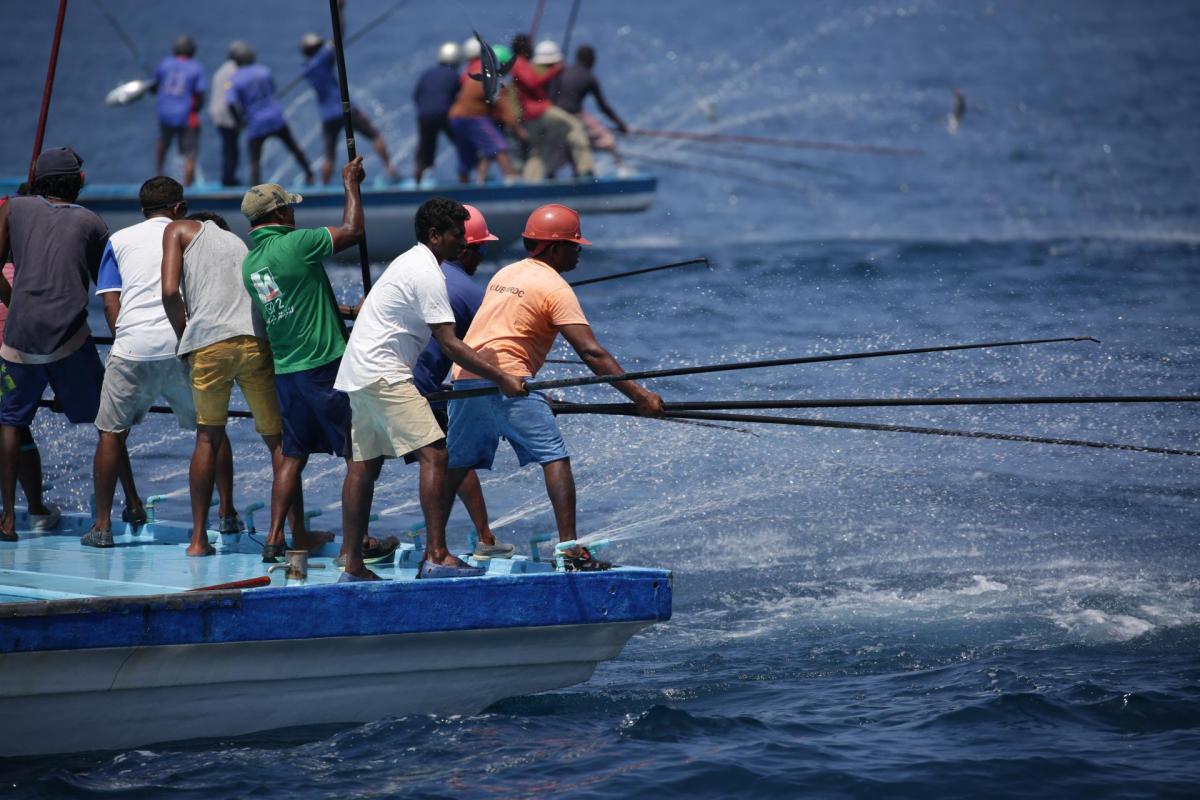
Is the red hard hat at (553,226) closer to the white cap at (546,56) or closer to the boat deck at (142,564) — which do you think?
the boat deck at (142,564)

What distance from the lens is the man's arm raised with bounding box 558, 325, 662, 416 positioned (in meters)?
7.49

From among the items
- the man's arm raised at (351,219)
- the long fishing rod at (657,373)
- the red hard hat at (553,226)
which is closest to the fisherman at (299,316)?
the man's arm raised at (351,219)

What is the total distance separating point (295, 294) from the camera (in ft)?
25.5

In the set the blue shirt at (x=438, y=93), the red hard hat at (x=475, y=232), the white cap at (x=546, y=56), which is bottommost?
the red hard hat at (x=475, y=232)

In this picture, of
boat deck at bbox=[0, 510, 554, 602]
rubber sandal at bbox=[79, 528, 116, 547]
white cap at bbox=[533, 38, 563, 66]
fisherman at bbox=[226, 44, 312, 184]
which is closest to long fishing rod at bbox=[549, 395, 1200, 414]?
boat deck at bbox=[0, 510, 554, 602]

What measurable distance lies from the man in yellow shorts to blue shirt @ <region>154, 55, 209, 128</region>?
11712 millimetres

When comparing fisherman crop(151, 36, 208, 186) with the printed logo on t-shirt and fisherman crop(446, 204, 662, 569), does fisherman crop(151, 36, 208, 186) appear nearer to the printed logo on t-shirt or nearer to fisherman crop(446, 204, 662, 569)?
the printed logo on t-shirt

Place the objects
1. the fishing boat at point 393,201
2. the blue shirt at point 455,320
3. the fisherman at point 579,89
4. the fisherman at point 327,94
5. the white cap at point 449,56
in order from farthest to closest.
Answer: the fisherman at point 579,89, the white cap at point 449,56, the fisherman at point 327,94, the fishing boat at point 393,201, the blue shirt at point 455,320

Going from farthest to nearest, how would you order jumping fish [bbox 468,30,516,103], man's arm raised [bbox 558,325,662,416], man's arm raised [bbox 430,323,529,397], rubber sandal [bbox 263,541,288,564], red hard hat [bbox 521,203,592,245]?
jumping fish [bbox 468,30,516,103], rubber sandal [bbox 263,541,288,564], red hard hat [bbox 521,203,592,245], man's arm raised [bbox 558,325,662,416], man's arm raised [bbox 430,323,529,397]

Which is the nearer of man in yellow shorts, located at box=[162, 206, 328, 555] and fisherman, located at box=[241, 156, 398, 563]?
fisherman, located at box=[241, 156, 398, 563]

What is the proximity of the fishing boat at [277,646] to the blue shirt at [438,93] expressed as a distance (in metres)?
11.6

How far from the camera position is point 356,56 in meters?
42.6

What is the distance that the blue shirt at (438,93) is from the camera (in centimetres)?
1889

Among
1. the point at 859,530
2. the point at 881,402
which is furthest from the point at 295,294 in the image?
the point at 859,530
